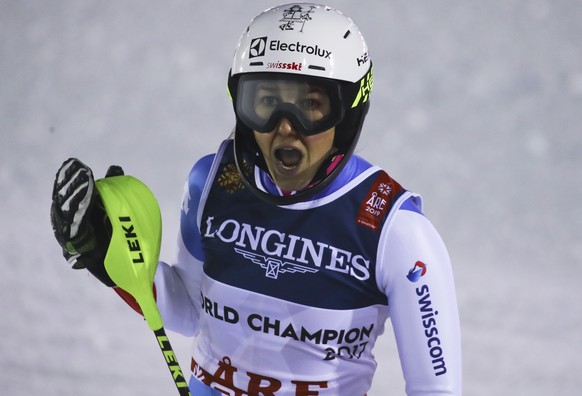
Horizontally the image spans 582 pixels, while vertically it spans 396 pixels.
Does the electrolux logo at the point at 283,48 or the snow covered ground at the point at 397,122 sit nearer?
the electrolux logo at the point at 283,48

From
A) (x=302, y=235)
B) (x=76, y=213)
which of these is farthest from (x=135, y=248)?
(x=302, y=235)

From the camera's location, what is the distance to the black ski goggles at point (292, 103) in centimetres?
213

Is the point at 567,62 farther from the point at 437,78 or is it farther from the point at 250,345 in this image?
the point at 250,345

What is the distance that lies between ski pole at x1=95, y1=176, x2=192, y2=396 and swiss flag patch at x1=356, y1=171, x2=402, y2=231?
472mm

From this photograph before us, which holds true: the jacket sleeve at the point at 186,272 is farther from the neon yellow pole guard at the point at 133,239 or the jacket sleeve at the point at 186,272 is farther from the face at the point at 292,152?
the face at the point at 292,152

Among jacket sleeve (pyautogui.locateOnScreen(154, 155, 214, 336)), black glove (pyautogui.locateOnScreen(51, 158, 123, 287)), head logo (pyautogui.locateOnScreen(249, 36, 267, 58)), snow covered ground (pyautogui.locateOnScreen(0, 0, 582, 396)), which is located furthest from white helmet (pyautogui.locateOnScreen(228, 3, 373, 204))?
snow covered ground (pyautogui.locateOnScreen(0, 0, 582, 396))

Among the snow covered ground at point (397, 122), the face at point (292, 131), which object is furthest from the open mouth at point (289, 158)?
the snow covered ground at point (397, 122)

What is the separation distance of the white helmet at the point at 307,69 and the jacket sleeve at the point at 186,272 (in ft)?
0.58

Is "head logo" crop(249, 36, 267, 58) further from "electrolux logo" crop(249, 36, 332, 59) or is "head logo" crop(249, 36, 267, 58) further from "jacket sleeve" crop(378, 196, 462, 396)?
"jacket sleeve" crop(378, 196, 462, 396)

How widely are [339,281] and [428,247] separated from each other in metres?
0.21

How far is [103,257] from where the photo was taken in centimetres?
227

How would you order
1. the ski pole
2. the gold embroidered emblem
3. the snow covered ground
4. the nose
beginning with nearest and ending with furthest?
the nose
the ski pole
the gold embroidered emblem
the snow covered ground

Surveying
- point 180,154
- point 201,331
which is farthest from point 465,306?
point 201,331

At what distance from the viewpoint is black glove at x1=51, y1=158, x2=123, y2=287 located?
2127mm
